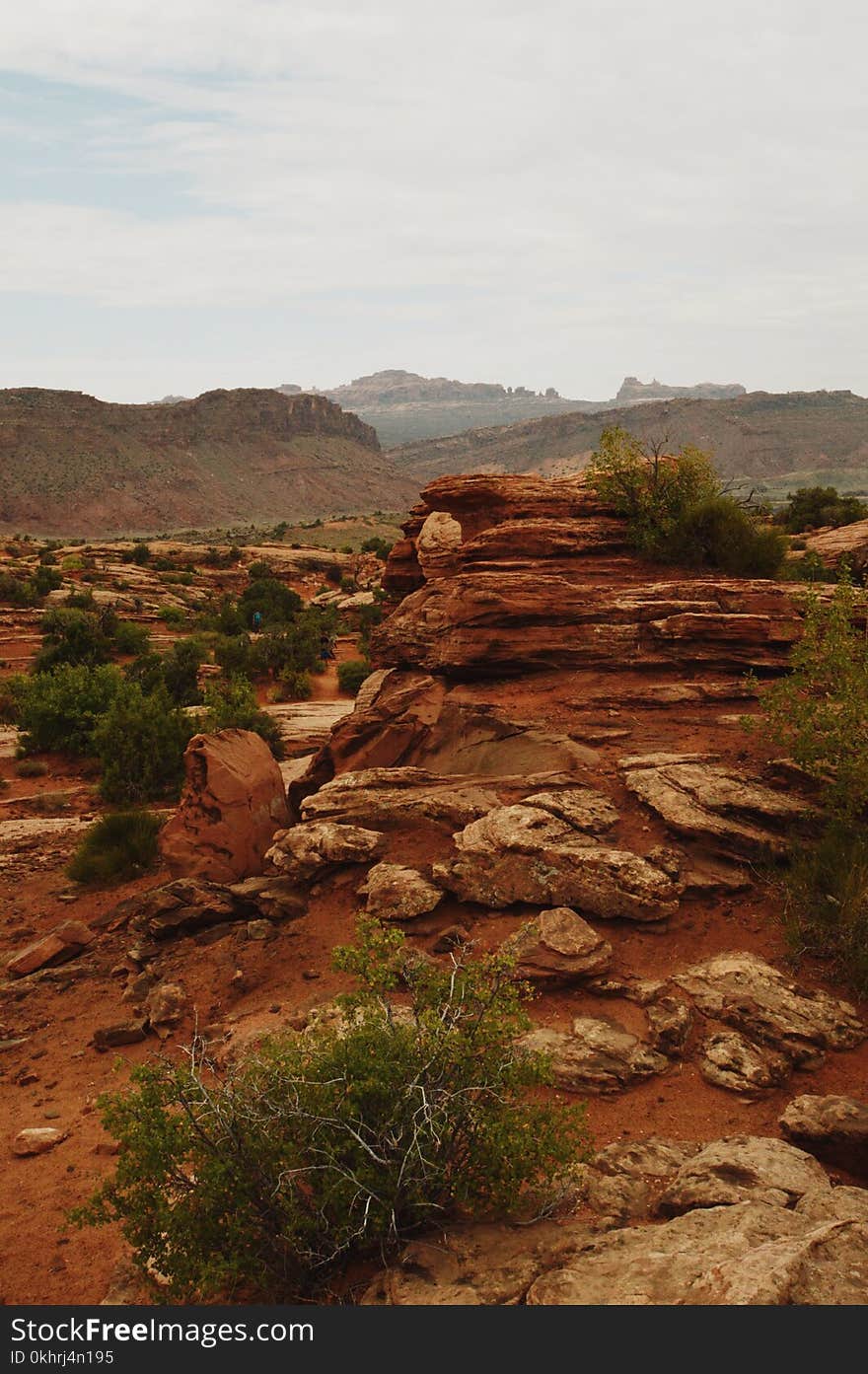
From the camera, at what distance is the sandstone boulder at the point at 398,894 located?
8102mm

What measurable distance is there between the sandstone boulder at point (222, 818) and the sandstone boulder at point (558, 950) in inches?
170

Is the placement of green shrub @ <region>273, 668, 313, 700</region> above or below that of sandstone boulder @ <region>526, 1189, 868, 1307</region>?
below

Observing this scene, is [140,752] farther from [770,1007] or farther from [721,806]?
[770,1007]

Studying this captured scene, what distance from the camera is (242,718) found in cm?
1681

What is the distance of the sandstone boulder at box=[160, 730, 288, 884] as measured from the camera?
10469mm

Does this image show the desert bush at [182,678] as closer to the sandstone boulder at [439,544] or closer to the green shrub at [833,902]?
the sandstone boulder at [439,544]

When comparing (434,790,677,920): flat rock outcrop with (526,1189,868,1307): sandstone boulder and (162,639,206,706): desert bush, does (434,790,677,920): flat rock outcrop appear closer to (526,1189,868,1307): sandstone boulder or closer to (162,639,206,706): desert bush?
(526,1189,868,1307): sandstone boulder

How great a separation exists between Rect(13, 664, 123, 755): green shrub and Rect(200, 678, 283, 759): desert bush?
101 inches

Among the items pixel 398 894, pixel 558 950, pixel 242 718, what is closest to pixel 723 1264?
pixel 558 950

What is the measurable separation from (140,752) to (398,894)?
29.9 feet

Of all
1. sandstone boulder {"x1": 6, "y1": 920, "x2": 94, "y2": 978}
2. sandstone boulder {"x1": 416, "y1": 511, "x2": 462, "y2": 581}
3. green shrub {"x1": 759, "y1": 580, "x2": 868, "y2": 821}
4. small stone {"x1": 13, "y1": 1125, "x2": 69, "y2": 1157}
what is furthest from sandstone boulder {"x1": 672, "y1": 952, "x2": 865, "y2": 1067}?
sandstone boulder {"x1": 416, "y1": 511, "x2": 462, "y2": 581}

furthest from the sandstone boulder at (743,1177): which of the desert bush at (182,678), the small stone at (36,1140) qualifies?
the desert bush at (182,678)

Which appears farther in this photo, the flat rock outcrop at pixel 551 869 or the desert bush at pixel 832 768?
the flat rock outcrop at pixel 551 869

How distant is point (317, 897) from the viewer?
358 inches
